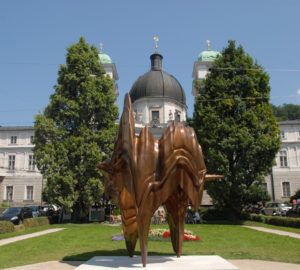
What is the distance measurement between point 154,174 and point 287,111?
3205 inches

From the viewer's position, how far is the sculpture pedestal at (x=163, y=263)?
301 inches

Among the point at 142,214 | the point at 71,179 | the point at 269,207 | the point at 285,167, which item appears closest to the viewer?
the point at 142,214

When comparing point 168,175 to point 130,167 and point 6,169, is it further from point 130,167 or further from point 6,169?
point 6,169

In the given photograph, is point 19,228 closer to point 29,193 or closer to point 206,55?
point 29,193

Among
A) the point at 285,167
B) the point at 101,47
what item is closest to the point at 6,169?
the point at 101,47

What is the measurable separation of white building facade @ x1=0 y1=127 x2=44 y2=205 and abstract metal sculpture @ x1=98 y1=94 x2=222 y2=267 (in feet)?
149

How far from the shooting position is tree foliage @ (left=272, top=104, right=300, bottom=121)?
76.9m

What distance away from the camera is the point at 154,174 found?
8102 millimetres

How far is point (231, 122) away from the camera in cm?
2481

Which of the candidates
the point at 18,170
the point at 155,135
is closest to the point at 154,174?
the point at 155,135

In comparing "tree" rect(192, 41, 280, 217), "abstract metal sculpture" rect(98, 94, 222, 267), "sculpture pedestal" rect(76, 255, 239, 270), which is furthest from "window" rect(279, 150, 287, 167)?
"sculpture pedestal" rect(76, 255, 239, 270)

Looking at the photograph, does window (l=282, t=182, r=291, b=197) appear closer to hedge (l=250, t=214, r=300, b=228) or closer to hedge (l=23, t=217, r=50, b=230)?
hedge (l=250, t=214, r=300, b=228)

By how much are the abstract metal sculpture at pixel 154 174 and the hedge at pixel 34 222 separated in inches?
600

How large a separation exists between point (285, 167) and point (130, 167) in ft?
160
